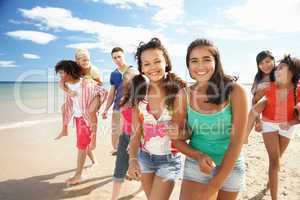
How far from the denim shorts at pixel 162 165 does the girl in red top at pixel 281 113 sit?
1817 mm

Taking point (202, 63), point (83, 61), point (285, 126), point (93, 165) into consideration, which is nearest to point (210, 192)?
point (202, 63)

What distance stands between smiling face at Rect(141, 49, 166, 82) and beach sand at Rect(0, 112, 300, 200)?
8.16 feet

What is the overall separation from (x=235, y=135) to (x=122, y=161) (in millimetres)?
2361

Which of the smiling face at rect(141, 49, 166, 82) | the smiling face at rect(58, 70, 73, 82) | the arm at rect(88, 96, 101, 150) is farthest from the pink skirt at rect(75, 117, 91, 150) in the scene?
the smiling face at rect(141, 49, 166, 82)

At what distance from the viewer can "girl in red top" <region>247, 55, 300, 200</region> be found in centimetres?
429

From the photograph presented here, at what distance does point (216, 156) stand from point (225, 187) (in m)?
0.30

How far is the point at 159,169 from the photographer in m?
3.11

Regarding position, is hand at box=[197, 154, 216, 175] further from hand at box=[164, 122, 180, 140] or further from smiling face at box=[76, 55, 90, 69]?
smiling face at box=[76, 55, 90, 69]

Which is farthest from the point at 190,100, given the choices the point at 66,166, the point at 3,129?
the point at 3,129

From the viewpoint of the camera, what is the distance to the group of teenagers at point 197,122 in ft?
8.46

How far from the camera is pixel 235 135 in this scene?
2.53 meters

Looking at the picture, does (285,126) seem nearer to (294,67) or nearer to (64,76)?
(294,67)

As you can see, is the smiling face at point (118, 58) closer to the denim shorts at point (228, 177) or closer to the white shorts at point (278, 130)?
the white shorts at point (278, 130)

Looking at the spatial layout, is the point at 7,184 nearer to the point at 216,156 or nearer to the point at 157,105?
the point at 157,105
